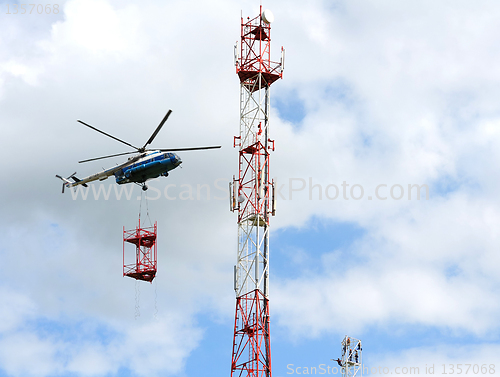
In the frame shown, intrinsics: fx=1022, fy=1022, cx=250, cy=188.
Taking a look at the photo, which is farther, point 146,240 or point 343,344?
point 343,344

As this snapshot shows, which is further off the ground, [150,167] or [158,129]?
[158,129]

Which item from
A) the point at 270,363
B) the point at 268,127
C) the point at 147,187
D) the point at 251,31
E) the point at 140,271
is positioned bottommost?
the point at 270,363

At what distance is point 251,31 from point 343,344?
35.9 m

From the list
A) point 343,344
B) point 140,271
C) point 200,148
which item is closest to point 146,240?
point 140,271

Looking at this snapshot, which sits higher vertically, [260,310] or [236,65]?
[236,65]

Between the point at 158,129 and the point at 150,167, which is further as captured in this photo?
the point at 150,167

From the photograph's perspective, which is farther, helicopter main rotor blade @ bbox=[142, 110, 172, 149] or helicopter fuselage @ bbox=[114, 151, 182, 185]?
helicopter fuselage @ bbox=[114, 151, 182, 185]

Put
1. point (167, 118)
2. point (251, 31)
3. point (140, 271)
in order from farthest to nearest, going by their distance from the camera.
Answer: point (251, 31) < point (140, 271) < point (167, 118)

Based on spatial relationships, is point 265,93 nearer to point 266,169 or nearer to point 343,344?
point 266,169

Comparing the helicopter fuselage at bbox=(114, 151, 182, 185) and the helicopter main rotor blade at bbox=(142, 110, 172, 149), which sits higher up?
the helicopter main rotor blade at bbox=(142, 110, 172, 149)

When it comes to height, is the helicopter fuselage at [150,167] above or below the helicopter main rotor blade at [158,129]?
below

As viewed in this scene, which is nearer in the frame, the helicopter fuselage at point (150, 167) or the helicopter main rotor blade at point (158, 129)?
the helicopter main rotor blade at point (158, 129)

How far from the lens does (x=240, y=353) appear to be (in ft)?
309

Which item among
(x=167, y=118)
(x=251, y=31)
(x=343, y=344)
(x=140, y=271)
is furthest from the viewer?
(x=343, y=344)
